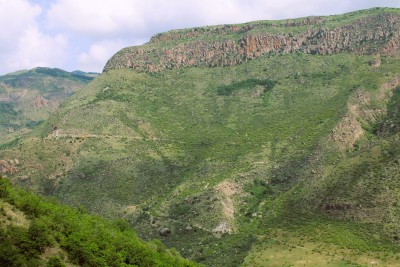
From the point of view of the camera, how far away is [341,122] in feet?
481

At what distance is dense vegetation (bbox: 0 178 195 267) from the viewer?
2085 inches

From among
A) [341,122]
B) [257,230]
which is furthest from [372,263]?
[341,122]

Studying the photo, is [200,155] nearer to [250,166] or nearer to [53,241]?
[250,166]

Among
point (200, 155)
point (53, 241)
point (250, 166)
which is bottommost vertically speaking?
point (250, 166)

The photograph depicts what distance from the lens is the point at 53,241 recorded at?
191 ft

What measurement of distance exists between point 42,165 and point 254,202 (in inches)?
2750

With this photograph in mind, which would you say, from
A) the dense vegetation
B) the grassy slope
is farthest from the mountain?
the dense vegetation

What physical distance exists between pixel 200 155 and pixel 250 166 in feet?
66.5

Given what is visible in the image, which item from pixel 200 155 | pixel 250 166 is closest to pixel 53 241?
pixel 250 166

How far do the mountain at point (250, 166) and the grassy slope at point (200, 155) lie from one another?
0.42 metres

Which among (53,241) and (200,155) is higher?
(53,241)

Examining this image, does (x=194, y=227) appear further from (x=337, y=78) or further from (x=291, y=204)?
(x=337, y=78)

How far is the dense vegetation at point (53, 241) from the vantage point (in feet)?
174

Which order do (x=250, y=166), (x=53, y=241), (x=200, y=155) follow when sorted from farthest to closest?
1. (x=200, y=155)
2. (x=250, y=166)
3. (x=53, y=241)
